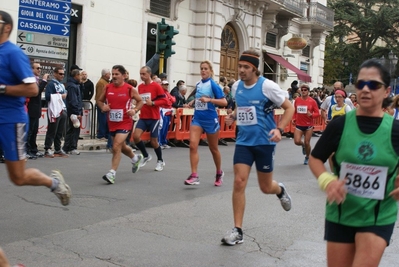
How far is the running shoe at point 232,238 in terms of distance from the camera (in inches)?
263

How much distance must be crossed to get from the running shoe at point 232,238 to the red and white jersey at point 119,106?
421 cm

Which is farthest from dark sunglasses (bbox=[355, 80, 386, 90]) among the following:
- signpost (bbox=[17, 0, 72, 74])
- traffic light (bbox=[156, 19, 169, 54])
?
signpost (bbox=[17, 0, 72, 74])

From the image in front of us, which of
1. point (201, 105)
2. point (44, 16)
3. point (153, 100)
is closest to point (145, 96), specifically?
point (153, 100)

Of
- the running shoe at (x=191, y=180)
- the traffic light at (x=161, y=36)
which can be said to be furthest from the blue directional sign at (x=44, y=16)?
the running shoe at (x=191, y=180)

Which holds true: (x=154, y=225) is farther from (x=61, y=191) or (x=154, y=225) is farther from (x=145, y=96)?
(x=145, y=96)

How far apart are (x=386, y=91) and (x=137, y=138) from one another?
8.03 metres

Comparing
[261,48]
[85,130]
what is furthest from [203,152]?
[261,48]

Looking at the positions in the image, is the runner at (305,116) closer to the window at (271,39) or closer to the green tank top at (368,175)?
the green tank top at (368,175)

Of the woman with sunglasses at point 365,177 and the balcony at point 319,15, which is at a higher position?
the balcony at point 319,15

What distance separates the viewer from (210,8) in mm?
27781

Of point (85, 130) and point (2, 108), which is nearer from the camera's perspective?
point (2, 108)

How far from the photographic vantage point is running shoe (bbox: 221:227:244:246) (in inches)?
263

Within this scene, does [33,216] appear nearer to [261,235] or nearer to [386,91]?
[261,235]

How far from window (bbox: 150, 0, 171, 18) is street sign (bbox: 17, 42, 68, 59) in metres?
5.82
